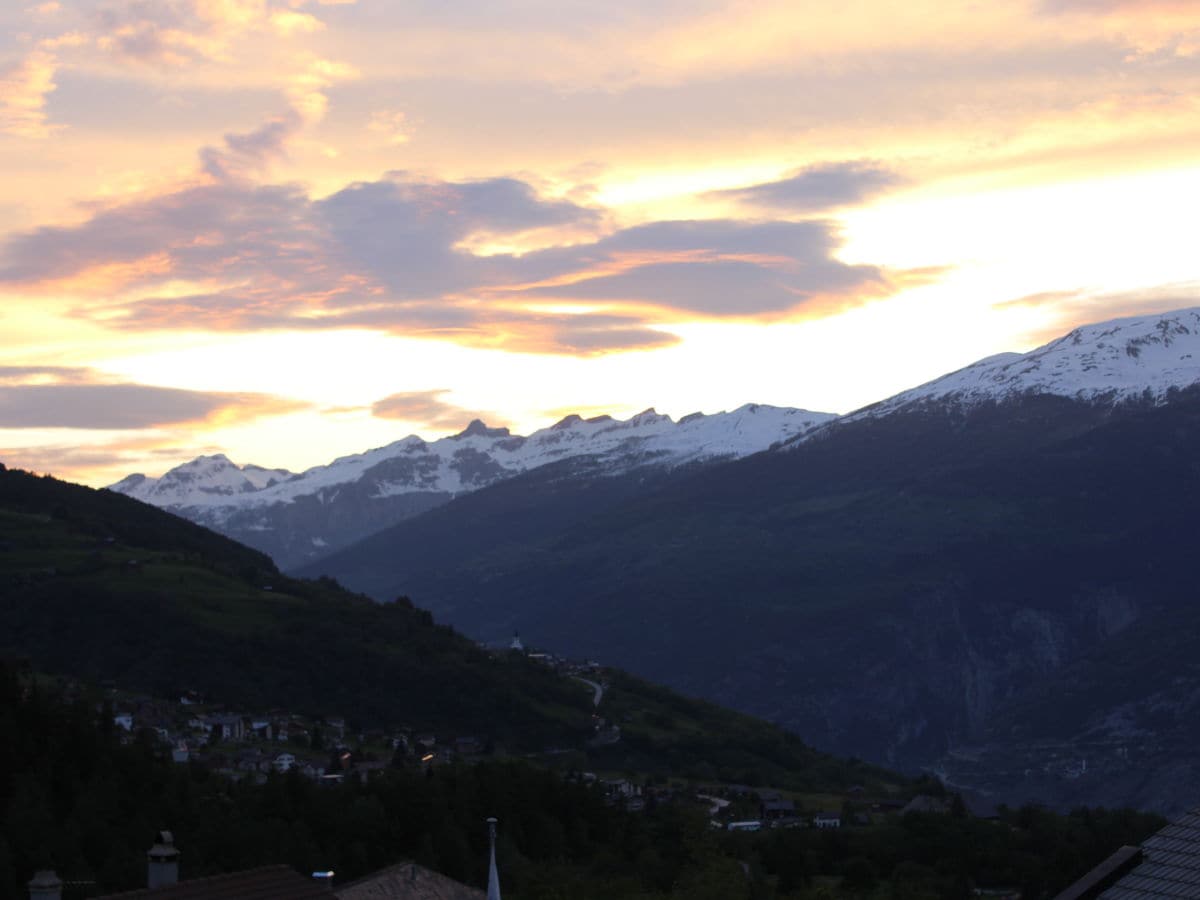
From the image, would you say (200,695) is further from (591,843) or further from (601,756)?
(591,843)

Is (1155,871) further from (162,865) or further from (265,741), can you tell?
(265,741)

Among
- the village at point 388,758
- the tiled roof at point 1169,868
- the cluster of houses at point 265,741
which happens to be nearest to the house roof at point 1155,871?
the tiled roof at point 1169,868

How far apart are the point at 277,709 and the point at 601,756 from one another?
33.2m

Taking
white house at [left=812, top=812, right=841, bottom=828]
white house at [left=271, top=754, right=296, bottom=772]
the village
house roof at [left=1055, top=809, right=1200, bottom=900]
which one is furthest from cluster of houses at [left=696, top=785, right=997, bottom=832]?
house roof at [left=1055, top=809, right=1200, bottom=900]

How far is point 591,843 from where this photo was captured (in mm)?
114375

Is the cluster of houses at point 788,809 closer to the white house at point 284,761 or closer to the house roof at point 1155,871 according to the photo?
the white house at point 284,761

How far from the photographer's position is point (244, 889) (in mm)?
34750

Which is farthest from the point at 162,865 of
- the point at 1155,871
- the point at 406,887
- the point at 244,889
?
the point at 406,887

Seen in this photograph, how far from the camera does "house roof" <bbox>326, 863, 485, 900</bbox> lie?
6128cm

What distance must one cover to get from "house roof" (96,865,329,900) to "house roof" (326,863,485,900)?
81.1 feet

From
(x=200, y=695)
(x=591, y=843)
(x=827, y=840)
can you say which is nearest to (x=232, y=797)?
(x=591, y=843)

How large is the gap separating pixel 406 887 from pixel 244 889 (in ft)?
92.6

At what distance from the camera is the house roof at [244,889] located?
33.6 metres

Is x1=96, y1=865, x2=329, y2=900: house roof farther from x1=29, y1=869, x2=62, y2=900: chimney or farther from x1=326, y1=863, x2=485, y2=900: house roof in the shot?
x1=326, y1=863, x2=485, y2=900: house roof
